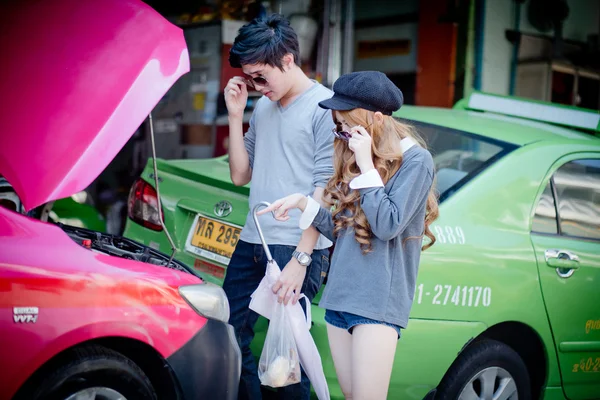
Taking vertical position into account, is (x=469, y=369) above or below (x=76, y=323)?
below

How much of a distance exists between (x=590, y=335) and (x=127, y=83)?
2810 mm

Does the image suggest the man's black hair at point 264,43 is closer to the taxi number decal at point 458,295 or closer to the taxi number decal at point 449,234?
the taxi number decal at point 449,234

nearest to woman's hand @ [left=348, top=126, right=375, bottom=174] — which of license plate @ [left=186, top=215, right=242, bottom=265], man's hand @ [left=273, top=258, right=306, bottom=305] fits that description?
man's hand @ [left=273, top=258, right=306, bottom=305]

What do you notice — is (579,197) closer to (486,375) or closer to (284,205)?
(486,375)

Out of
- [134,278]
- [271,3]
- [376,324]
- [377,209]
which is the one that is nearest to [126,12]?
[134,278]

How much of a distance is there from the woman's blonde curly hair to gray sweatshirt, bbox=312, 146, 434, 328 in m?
0.04

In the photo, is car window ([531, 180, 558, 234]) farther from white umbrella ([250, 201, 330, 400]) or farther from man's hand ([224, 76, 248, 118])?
man's hand ([224, 76, 248, 118])

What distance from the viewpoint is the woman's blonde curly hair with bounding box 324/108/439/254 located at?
3.12 m

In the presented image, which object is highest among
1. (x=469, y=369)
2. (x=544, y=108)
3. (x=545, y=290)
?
(x=544, y=108)

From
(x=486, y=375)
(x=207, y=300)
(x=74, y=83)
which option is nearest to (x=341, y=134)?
(x=207, y=300)

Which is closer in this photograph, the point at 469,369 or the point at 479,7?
the point at 469,369

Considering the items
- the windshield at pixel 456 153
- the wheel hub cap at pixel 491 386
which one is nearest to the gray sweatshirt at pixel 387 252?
the windshield at pixel 456 153

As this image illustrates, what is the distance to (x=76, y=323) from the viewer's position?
112 inches

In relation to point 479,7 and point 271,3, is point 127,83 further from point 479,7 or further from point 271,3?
point 479,7
